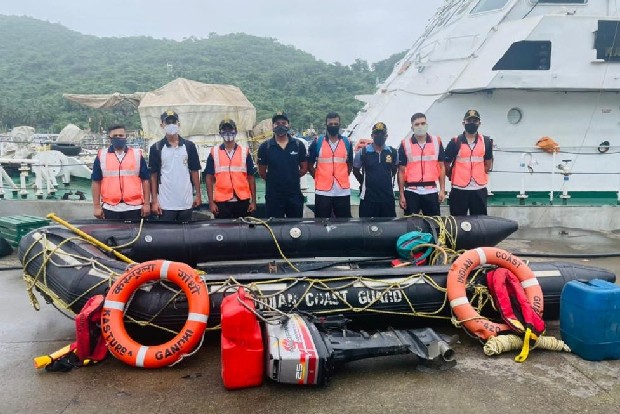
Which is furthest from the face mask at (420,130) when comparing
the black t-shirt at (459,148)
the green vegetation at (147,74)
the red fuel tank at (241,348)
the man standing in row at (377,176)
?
the green vegetation at (147,74)

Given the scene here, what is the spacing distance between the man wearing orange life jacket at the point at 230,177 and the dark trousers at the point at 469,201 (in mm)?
2332

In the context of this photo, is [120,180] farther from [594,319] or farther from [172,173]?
[594,319]

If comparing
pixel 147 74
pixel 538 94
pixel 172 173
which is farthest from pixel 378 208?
pixel 147 74

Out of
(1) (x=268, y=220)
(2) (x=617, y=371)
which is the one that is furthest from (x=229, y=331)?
(2) (x=617, y=371)

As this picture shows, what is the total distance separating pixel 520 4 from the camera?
890cm

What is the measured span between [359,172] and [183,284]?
9.42 ft

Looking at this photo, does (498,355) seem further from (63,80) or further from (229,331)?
(63,80)

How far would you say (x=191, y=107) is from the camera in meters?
14.0

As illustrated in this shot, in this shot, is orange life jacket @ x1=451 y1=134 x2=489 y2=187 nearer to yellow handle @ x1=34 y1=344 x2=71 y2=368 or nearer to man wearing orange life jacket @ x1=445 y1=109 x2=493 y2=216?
man wearing orange life jacket @ x1=445 y1=109 x2=493 y2=216

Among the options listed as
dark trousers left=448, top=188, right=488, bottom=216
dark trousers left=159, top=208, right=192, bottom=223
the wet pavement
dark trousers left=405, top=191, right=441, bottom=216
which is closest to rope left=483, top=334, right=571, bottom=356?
the wet pavement

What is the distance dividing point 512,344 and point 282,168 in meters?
2.83

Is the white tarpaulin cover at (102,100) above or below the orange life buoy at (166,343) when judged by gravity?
above

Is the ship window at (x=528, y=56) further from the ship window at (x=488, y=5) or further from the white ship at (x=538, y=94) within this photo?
the ship window at (x=488, y=5)

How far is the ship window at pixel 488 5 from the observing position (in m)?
9.08
